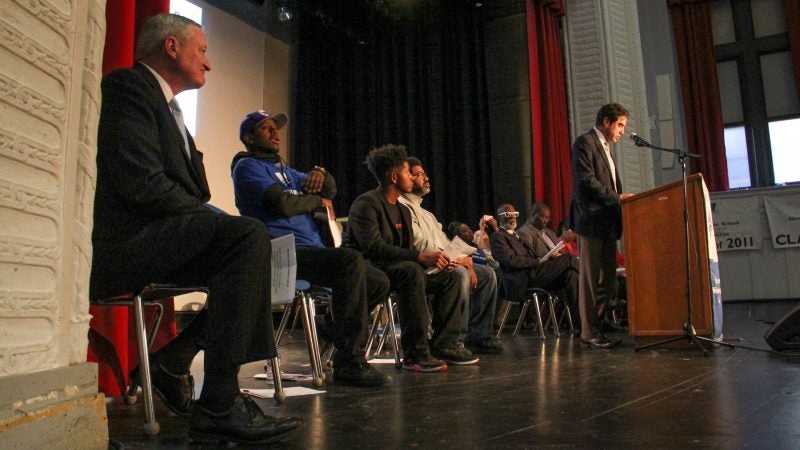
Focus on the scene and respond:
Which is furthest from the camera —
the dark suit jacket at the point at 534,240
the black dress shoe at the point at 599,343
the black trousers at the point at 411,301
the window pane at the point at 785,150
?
the window pane at the point at 785,150

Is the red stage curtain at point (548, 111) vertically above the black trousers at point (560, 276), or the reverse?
the red stage curtain at point (548, 111)

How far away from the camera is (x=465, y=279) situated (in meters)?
3.14

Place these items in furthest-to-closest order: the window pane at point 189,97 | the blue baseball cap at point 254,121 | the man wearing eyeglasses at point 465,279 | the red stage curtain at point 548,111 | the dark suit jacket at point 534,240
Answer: the red stage curtain at point 548,111 < the window pane at point 189,97 < the dark suit jacket at point 534,240 < the man wearing eyeglasses at point 465,279 < the blue baseball cap at point 254,121

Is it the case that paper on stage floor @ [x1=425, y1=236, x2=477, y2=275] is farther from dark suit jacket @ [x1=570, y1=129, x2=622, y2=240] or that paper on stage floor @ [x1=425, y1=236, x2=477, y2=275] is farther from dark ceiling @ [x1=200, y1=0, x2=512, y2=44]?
dark ceiling @ [x1=200, y1=0, x2=512, y2=44]

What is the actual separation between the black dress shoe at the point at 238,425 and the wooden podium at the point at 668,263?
245cm

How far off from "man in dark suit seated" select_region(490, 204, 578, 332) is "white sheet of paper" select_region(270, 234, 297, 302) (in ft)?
9.23

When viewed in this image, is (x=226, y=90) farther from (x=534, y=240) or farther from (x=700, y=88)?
(x=700, y=88)

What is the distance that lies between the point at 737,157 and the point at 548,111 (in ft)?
9.65

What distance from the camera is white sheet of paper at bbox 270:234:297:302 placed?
6.80 feet

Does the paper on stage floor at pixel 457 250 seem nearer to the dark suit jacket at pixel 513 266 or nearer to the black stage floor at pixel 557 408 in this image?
the black stage floor at pixel 557 408

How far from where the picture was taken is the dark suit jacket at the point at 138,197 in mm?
1460

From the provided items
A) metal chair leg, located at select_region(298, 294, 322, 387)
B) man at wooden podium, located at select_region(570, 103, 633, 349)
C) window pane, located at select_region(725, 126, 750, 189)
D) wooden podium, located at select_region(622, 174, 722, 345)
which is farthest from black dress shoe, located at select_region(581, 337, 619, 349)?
window pane, located at select_region(725, 126, 750, 189)

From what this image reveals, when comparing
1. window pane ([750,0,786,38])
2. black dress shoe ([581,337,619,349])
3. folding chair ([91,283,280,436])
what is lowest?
black dress shoe ([581,337,619,349])

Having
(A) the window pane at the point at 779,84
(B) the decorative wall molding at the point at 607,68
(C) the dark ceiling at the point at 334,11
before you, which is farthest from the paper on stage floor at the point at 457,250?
(A) the window pane at the point at 779,84
